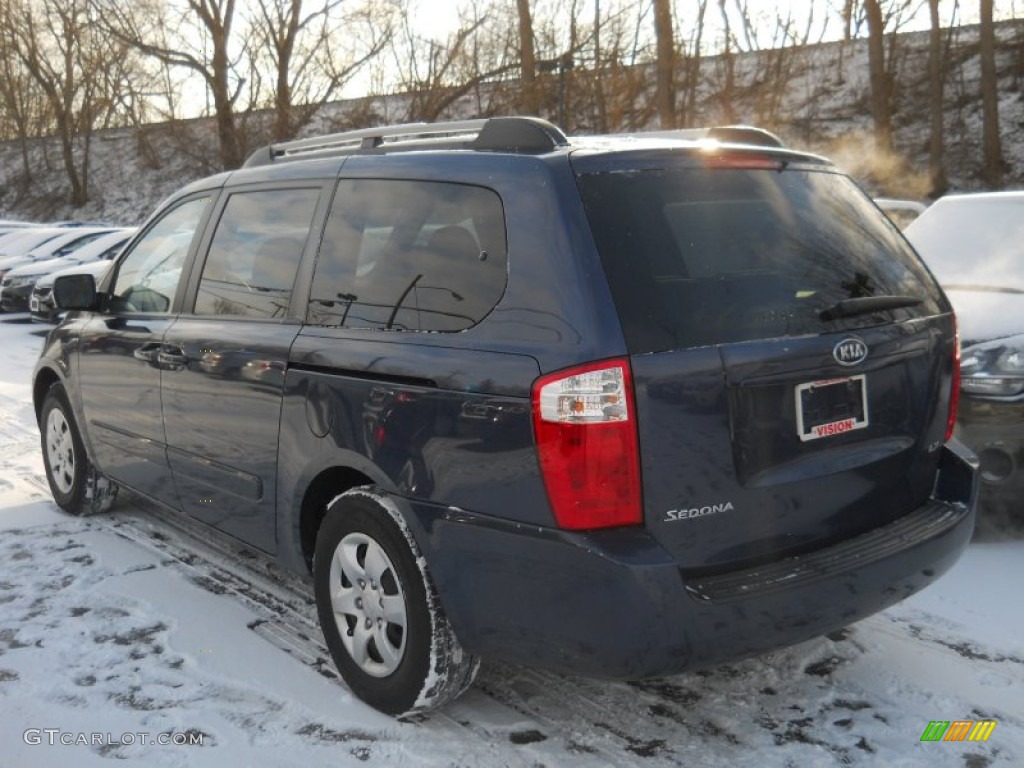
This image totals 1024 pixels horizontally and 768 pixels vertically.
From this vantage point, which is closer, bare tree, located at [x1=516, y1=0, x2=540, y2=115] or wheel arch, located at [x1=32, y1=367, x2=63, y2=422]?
wheel arch, located at [x1=32, y1=367, x2=63, y2=422]

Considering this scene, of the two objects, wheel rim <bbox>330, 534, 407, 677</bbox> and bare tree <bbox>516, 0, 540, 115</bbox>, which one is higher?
bare tree <bbox>516, 0, 540, 115</bbox>

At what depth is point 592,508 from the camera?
106 inches

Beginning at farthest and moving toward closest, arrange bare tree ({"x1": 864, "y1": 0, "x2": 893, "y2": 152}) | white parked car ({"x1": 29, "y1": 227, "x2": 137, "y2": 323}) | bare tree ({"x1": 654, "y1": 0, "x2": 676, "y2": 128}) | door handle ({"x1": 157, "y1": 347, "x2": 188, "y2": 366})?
bare tree ({"x1": 864, "y1": 0, "x2": 893, "y2": 152}), bare tree ({"x1": 654, "y1": 0, "x2": 676, "y2": 128}), white parked car ({"x1": 29, "y1": 227, "x2": 137, "y2": 323}), door handle ({"x1": 157, "y1": 347, "x2": 188, "y2": 366})

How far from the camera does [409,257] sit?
10.8ft

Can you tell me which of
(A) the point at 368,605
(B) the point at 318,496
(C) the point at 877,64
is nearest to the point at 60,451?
(B) the point at 318,496

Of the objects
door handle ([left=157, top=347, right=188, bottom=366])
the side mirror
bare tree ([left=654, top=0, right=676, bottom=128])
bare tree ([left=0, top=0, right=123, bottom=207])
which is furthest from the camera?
bare tree ([left=0, top=0, right=123, bottom=207])

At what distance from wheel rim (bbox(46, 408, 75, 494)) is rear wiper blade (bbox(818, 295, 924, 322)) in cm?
407

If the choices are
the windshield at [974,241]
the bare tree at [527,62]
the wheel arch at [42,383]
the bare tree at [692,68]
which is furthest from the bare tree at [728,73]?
the wheel arch at [42,383]

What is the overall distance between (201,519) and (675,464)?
238cm

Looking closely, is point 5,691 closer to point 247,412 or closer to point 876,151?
point 247,412

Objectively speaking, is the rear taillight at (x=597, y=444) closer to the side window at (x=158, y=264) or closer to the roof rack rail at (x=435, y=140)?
the roof rack rail at (x=435, y=140)

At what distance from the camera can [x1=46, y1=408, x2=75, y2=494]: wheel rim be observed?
554 cm

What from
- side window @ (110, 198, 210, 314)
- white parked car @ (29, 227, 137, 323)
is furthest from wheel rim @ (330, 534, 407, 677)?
white parked car @ (29, 227, 137, 323)

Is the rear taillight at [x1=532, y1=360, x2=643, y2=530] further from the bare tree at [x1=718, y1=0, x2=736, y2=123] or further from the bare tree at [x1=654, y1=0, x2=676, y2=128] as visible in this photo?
the bare tree at [x1=718, y1=0, x2=736, y2=123]
